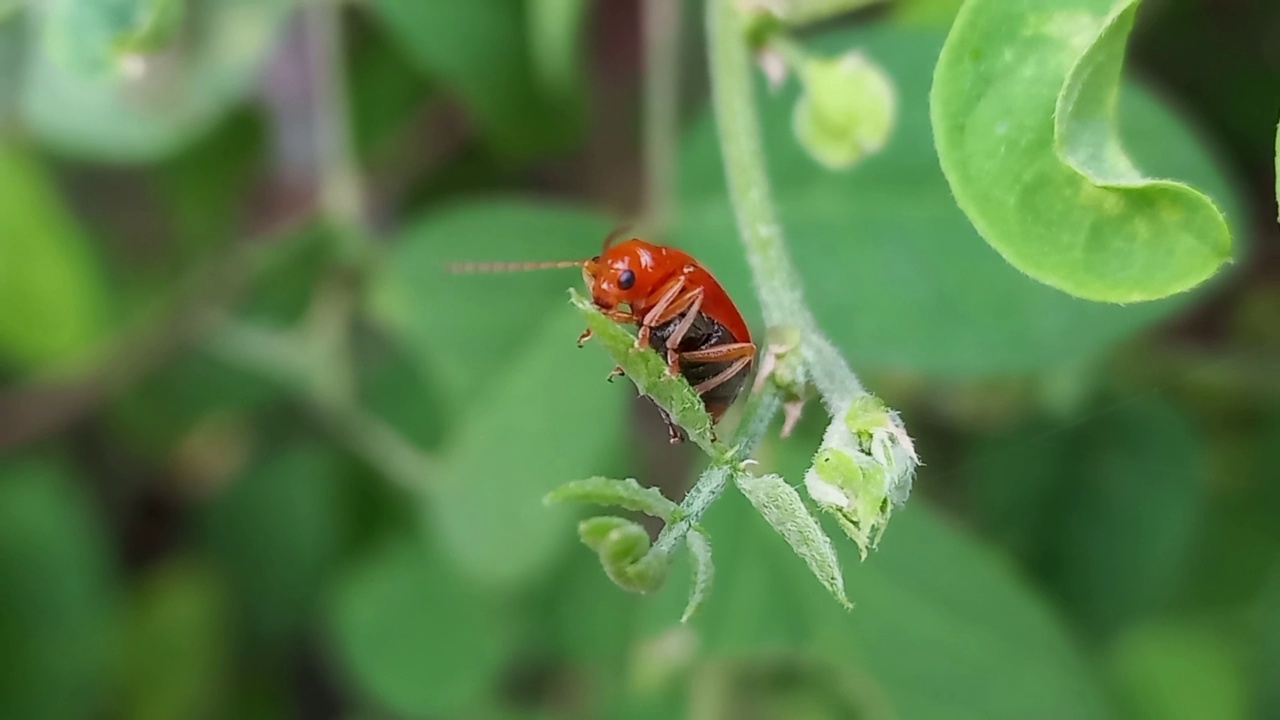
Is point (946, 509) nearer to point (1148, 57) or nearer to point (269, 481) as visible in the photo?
point (1148, 57)

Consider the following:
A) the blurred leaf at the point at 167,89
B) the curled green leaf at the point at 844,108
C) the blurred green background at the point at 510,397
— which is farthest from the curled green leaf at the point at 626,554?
the blurred leaf at the point at 167,89

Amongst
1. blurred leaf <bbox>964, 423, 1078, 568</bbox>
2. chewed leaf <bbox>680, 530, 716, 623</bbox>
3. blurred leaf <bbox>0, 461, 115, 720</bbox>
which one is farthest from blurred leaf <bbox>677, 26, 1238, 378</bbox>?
blurred leaf <bbox>0, 461, 115, 720</bbox>

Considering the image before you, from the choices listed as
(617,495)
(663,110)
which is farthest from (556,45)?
(617,495)

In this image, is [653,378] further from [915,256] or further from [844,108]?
[915,256]

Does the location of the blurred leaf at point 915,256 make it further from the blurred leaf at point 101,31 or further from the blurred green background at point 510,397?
the blurred leaf at point 101,31

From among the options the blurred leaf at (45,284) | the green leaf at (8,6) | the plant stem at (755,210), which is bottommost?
the blurred leaf at (45,284)

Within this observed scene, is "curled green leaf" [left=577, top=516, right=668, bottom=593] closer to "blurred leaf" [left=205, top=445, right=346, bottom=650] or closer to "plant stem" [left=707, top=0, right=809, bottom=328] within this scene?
"plant stem" [left=707, top=0, right=809, bottom=328]

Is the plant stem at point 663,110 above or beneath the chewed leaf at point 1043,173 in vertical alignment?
beneath
